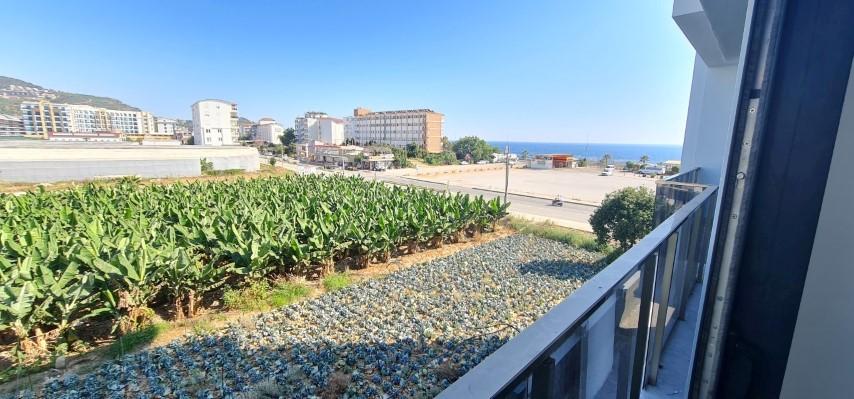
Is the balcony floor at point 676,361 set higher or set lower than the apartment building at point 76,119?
lower

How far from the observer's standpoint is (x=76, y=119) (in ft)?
292

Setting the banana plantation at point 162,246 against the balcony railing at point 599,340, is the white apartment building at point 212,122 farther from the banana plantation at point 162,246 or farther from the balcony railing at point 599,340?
the balcony railing at point 599,340

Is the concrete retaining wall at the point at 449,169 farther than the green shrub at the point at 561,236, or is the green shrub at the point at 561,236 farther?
the concrete retaining wall at the point at 449,169

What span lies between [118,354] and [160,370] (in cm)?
78

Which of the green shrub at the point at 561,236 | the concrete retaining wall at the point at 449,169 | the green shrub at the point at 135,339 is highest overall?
the green shrub at the point at 135,339

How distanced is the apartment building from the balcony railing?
10354 centimetres

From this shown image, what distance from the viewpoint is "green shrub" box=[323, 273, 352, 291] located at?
7.01m

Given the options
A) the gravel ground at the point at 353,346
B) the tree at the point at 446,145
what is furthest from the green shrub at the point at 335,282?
the tree at the point at 446,145

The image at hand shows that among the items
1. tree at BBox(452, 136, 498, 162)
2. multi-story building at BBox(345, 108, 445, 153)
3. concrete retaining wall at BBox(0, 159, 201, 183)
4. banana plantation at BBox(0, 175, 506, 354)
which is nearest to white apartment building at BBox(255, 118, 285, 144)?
multi-story building at BBox(345, 108, 445, 153)

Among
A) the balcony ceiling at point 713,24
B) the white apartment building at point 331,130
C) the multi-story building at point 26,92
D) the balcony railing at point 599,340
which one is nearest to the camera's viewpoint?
the balcony railing at point 599,340

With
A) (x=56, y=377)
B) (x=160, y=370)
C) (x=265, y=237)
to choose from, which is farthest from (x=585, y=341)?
(x=265, y=237)

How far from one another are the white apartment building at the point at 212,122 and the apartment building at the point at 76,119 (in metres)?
33.4

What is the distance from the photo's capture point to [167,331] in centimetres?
520

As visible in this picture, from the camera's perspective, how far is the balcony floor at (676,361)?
1821 millimetres
